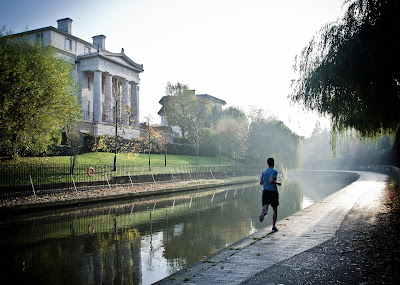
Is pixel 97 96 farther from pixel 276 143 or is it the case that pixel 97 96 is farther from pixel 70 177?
pixel 70 177

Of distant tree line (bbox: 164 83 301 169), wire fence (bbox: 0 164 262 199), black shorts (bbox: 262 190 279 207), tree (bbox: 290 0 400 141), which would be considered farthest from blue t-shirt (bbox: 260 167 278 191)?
distant tree line (bbox: 164 83 301 169)

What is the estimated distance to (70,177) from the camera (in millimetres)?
21875

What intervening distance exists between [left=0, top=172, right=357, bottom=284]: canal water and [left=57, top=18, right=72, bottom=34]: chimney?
42.3 m

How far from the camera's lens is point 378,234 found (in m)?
8.34

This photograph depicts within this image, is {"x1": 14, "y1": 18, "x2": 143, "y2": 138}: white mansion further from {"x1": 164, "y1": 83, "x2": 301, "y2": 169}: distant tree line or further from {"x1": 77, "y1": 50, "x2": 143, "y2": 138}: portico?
{"x1": 164, "y1": 83, "x2": 301, "y2": 169}: distant tree line

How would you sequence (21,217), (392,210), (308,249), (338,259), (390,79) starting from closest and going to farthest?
(338,259)
(308,249)
(390,79)
(392,210)
(21,217)

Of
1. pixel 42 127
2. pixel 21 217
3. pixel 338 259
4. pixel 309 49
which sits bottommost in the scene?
pixel 21 217

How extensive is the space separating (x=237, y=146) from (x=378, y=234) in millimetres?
41059

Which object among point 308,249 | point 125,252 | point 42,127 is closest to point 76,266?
point 125,252

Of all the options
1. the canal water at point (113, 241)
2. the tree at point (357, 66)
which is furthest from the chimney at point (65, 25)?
the tree at point (357, 66)

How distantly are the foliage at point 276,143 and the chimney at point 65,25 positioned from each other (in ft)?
109

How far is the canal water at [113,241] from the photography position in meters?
6.97

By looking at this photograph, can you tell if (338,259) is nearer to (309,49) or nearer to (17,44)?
(309,49)

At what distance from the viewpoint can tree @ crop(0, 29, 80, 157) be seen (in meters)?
20.6
